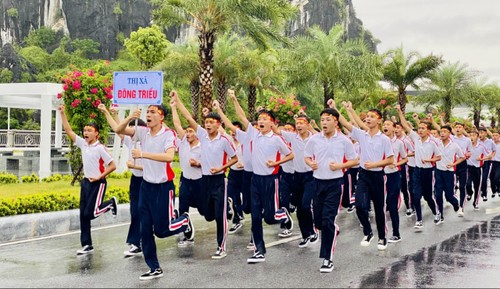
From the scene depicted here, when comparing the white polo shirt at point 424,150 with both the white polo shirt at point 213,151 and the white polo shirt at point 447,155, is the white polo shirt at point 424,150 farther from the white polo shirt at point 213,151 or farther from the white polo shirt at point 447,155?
the white polo shirt at point 213,151

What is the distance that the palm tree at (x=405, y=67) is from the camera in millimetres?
31797

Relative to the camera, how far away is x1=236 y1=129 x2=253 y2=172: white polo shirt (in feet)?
28.3

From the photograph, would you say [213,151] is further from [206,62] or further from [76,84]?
[206,62]

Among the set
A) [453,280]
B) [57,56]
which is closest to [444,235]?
[453,280]

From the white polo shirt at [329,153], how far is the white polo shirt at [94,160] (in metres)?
2.72

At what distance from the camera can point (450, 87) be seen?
38.9 metres

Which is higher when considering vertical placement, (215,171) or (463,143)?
(463,143)

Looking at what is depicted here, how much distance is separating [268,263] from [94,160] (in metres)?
2.62

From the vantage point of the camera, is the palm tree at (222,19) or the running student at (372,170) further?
the palm tree at (222,19)

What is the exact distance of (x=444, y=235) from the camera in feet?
33.8

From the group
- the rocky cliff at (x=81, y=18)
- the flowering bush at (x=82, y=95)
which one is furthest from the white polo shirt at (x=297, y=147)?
the rocky cliff at (x=81, y=18)

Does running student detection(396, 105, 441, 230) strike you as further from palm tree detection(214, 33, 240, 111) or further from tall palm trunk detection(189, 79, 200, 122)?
tall palm trunk detection(189, 79, 200, 122)

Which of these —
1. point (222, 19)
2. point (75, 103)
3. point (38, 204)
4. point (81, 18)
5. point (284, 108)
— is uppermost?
point (81, 18)

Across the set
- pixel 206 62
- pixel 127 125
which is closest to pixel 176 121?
pixel 127 125
